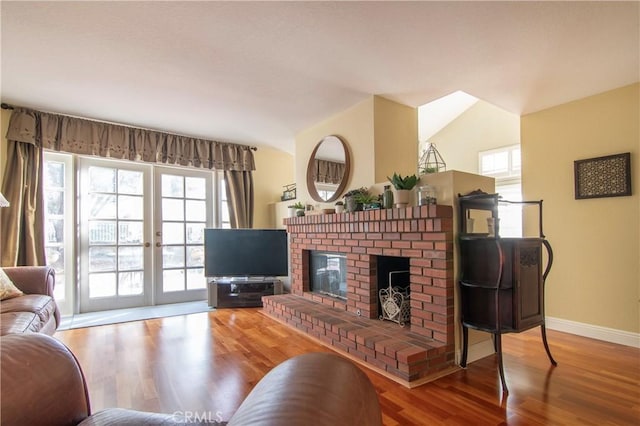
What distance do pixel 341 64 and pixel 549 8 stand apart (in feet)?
4.19

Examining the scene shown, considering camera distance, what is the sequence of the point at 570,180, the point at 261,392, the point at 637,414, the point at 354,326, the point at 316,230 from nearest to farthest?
the point at 261,392 → the point at 637,414 → the point at 354,326 → the point at 570,180 → the point at 316,230

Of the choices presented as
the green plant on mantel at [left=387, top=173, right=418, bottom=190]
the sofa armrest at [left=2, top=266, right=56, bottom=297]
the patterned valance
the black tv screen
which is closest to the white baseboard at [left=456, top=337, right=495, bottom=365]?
the green plant on mantel at [left=387, top=173, right=418, bottom=190]

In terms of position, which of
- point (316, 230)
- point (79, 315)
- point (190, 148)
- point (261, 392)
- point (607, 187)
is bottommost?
point (79, 315)

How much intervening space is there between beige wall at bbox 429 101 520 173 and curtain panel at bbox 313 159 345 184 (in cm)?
223

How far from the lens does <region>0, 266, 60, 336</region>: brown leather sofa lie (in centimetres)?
188

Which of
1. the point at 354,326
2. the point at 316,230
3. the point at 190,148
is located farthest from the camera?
the point at 190,148

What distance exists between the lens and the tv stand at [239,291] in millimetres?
3994

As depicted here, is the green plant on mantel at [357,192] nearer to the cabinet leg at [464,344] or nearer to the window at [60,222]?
the cabinet leg at [464,344]

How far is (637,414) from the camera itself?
5.41 ft

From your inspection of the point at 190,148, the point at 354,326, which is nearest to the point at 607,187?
the point at 354,326

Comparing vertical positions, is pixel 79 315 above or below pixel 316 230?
below

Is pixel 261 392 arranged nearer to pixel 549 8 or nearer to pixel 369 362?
pixel 369 362

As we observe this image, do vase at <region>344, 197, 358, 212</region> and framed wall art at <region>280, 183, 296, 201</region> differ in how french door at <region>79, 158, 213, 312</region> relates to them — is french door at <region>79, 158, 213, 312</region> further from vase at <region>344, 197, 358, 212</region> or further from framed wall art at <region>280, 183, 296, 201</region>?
vase at <region>344, 197, 358, 212</region>

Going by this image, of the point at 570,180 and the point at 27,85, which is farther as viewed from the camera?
the point at 570,180
